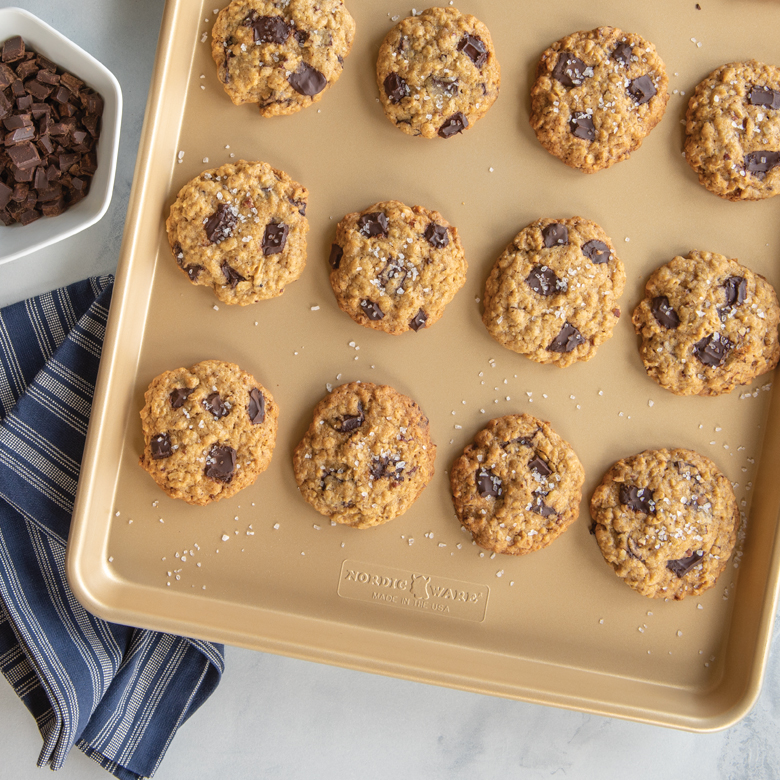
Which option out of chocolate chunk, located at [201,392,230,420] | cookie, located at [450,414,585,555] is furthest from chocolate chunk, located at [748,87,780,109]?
chocolate chunk, located at [201,392,230,420]

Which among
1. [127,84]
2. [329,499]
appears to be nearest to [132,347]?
[329,499]

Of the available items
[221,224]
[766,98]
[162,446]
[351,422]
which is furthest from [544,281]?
[162,446]

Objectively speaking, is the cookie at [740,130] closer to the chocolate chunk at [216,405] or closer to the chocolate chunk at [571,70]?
the chocolate chunk at [571,70]

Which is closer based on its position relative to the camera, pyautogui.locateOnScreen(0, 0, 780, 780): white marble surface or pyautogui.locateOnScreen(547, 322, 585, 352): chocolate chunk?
pyautogui.locateOnScreen(547, 322, 585, 352): chocolate chunk

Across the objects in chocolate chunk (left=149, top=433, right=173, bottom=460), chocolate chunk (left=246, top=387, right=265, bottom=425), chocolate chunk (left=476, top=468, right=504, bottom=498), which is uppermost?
chocolate chunk (left=246, top=387, right=265, bottom=425)

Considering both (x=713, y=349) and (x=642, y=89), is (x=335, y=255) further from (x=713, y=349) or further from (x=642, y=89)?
(x=713, y=349)

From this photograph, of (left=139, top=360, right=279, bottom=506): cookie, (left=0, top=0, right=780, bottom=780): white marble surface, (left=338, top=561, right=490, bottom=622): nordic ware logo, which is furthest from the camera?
(left=0, top=0, right=780, bottom=780): white marble surface

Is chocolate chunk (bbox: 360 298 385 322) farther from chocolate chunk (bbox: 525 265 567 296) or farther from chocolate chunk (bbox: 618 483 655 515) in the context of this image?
chocolate chunk (bbox: 618 483 655 515)

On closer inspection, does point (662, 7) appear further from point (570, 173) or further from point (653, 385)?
point (653, 385)

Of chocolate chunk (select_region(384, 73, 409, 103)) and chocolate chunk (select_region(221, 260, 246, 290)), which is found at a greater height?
chocolate chunk (select_region(384, 73, 409, 103))
